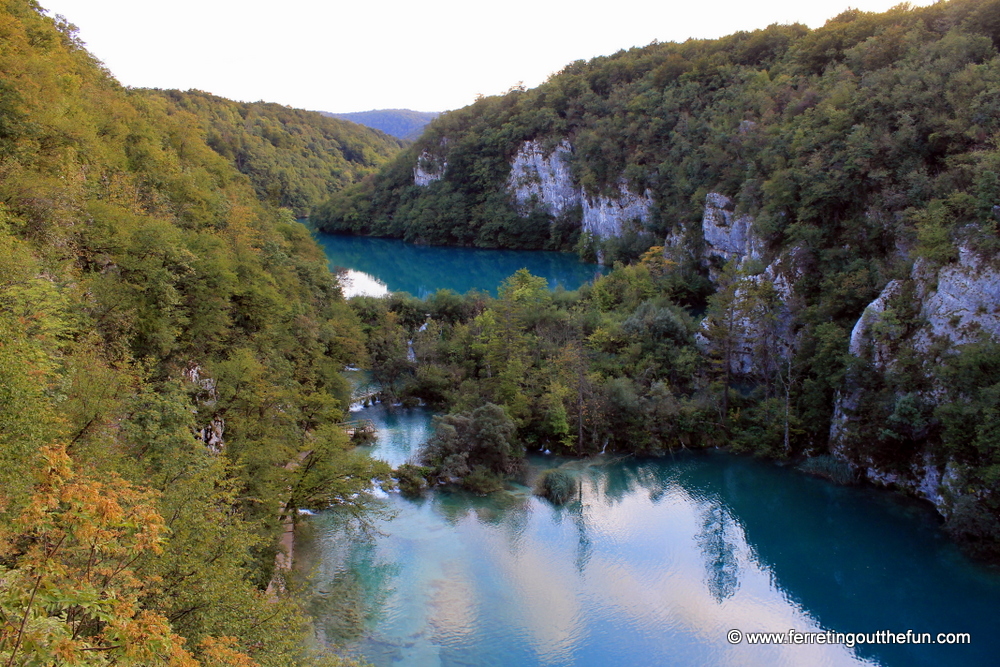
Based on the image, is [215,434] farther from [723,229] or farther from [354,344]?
[723,229]

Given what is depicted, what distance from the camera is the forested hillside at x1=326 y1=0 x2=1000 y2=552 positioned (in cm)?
1828

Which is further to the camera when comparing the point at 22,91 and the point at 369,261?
the point at 369,261

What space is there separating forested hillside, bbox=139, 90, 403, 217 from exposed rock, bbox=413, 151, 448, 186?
18.0 m

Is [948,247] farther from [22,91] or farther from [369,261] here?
[369,261]

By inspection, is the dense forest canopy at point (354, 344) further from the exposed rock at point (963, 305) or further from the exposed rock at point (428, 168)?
the exposed rock at point (428, 168)

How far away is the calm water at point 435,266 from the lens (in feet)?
172

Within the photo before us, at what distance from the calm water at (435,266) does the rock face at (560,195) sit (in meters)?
4.61

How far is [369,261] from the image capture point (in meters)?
67.1

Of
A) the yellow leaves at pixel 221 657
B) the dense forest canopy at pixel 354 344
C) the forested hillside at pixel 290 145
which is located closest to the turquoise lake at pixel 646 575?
the dense forest canopy at pixel 354 344

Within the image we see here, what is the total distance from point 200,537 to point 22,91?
11.6 m

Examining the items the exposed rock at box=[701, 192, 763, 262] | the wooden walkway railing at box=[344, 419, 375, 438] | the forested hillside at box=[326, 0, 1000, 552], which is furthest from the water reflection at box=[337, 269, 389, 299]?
the exposed rock at box=[701, 192, 763, 262]

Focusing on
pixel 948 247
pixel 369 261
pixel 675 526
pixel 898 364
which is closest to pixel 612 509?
pixel 675 526

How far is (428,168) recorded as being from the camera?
3278 inches

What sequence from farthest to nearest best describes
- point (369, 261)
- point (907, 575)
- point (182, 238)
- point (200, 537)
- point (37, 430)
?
1. point (369, 261)
2. point (182, 238)
3. point (907, 575)
4. point (200, 537)
5. point (37, 430)
